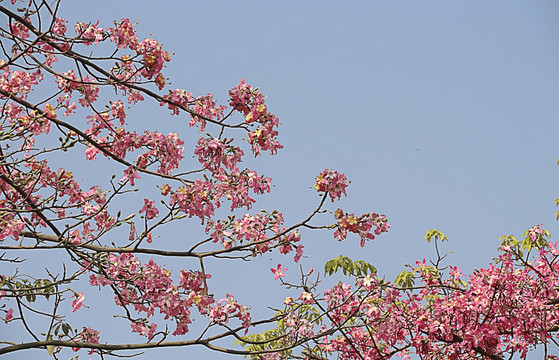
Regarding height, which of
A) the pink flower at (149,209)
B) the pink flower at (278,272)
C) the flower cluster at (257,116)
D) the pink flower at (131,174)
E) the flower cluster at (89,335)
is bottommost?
the flower cluster at (89,335)

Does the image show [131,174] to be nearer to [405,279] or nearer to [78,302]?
[78,302]

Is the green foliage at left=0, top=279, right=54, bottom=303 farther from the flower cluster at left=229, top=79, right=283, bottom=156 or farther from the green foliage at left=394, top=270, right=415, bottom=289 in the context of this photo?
the green foliage at left=394, top=270, right=415, bottom=289

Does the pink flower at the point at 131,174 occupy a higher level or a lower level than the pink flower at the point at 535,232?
lower

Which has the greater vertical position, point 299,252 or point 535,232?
point 535,232

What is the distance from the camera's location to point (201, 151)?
3.97 m

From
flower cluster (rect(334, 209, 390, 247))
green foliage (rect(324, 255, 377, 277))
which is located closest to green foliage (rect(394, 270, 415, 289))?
green foliage (rect(324, 255, 377, 277))

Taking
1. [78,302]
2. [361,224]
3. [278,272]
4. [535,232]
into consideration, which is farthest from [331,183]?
[535,232]

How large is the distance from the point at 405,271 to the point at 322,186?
3.36 meters

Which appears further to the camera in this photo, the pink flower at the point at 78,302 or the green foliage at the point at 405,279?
the green foliage at the point at 405,279

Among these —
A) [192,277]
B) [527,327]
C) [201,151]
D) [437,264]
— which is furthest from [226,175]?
[527,327]

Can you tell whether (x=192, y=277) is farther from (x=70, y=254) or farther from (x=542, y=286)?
(x=542, y=286)

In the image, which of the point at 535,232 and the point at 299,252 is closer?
the point at 299,252

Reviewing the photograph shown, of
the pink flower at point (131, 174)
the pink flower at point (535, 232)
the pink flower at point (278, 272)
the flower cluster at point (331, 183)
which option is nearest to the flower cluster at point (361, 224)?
the flower cluster at point (331, 183)

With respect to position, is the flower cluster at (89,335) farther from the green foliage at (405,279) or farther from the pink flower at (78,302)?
the green foliage at (405,279)
